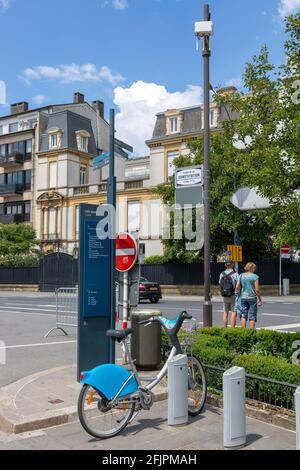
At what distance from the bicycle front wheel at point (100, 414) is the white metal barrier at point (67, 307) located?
→ 8.13 meters

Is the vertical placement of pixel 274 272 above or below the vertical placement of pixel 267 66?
below

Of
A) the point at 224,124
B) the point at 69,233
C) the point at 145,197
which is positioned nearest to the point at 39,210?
the point at 69,233

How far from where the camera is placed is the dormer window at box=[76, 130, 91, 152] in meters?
55.2

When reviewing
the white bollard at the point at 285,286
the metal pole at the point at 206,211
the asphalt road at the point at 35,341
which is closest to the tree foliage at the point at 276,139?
the metal pole at the point at 206,211

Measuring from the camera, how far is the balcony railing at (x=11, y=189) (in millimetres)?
57562

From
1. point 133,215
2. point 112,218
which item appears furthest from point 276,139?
point 133,215

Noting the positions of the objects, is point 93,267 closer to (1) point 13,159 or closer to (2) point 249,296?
(2) point 249,296

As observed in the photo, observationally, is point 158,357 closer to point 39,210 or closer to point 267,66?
Answer: point 267,66

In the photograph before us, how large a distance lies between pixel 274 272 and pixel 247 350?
1146 inches

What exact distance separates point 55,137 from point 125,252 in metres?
48.9

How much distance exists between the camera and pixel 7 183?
5931 centimetres

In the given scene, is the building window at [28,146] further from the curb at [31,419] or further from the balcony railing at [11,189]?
the curb at [31,419]

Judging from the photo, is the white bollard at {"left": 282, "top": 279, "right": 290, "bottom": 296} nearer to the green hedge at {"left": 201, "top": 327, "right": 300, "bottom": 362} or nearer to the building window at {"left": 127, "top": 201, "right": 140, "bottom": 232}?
the building window at {"left": 127, "top": 201, "right": 140, "bottom": 232}

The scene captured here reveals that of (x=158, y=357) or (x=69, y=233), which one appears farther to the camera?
(x=69, y=233)
